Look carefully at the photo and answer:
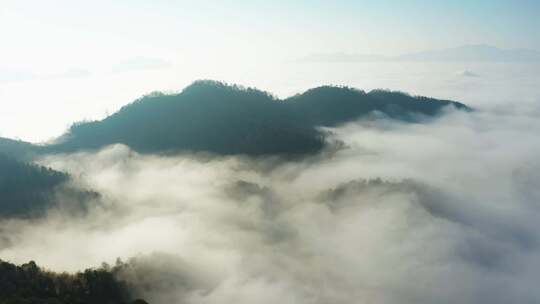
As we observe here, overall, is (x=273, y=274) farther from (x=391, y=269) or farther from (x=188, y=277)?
(x=391, y=269)

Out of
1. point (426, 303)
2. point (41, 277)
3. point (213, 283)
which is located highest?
point (41, 277)

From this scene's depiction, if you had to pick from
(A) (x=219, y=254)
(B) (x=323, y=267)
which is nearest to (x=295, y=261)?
(B) (x=323, y=267)

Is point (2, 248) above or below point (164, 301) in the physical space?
above

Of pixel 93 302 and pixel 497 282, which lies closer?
pixel 93 302

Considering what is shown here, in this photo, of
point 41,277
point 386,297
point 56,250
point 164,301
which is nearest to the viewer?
point 41,277

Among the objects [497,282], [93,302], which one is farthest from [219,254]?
[497,282]

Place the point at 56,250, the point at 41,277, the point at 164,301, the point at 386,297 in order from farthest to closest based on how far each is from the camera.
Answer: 1. the point at 56,250
2. the point at 386,297
3. the point at 164,301
4. the point at 41,277
